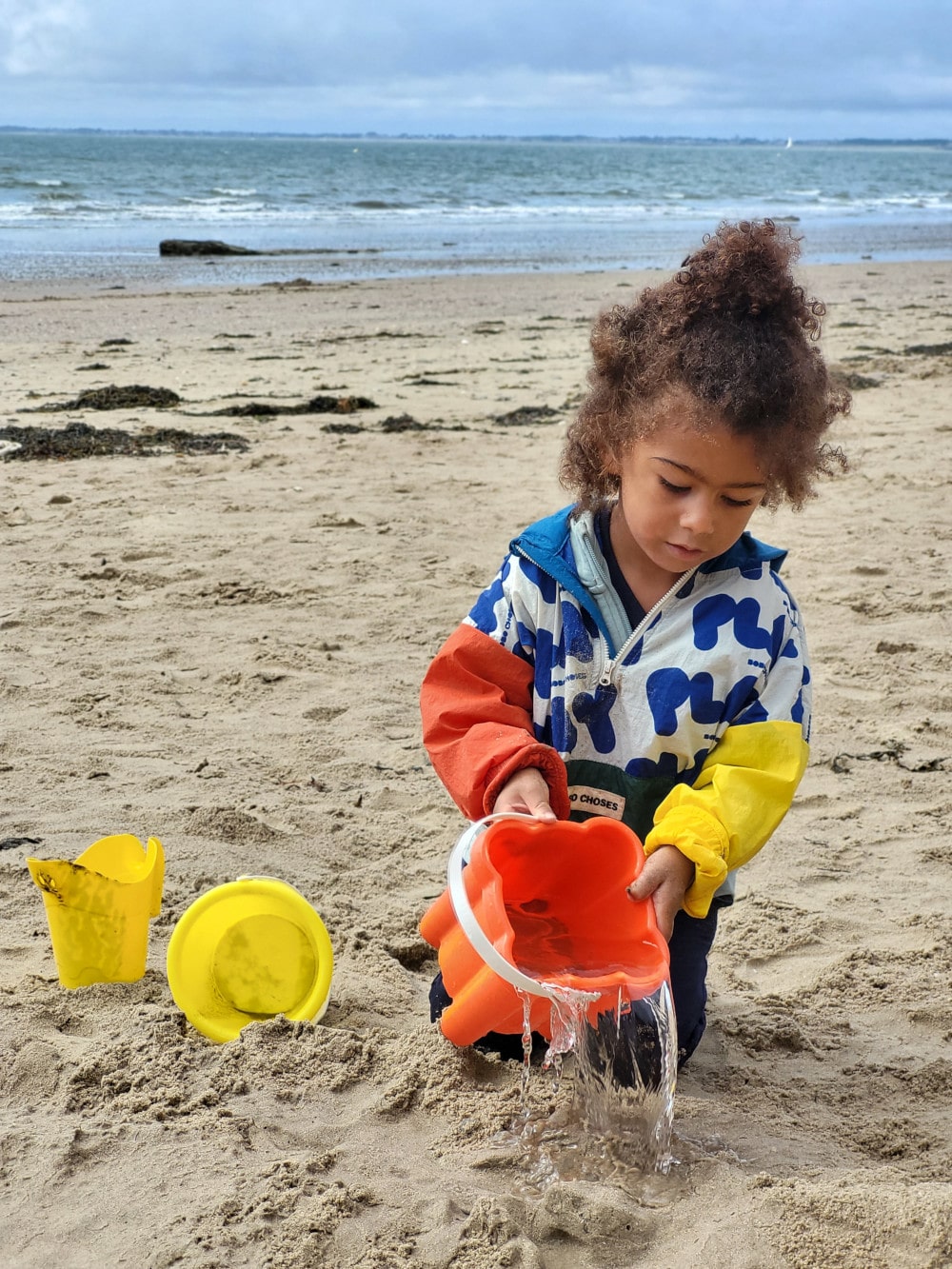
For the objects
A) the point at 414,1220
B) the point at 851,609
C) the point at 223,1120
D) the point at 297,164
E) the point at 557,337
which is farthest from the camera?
the point at 297,164

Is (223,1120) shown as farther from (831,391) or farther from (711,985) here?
(831,391)

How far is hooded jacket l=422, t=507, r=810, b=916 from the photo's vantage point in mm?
2080

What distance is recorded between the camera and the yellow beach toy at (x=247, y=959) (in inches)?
84.4

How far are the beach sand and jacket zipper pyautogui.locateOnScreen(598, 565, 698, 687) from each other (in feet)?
2.32

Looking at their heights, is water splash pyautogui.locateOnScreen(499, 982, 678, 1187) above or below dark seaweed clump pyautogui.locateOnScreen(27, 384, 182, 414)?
below

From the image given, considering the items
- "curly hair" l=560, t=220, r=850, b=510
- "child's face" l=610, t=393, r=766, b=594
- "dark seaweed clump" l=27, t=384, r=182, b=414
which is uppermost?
"curly hair" l=560, t=220, r=850, b=510

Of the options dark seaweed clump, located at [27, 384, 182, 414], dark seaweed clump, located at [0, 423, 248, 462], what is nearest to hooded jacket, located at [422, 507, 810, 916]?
dark seaweed clump, located at [0, 423, 248, 462]

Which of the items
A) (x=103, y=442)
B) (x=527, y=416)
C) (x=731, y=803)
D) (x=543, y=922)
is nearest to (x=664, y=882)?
(x=731, y=803)

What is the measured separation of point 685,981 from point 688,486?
35.3 inches

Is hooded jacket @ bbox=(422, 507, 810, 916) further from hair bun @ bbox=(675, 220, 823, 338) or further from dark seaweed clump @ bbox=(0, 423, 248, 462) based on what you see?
dark seaweed clump @ bbox=(0, 423, 248, 462)

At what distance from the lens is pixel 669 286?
2.08 m

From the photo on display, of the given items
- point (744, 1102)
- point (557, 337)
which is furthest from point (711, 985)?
point (557, 337)

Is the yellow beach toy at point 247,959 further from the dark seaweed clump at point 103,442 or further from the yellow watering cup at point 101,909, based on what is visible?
the dark seaweed clump at point 103,442

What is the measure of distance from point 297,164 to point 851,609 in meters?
54.0
